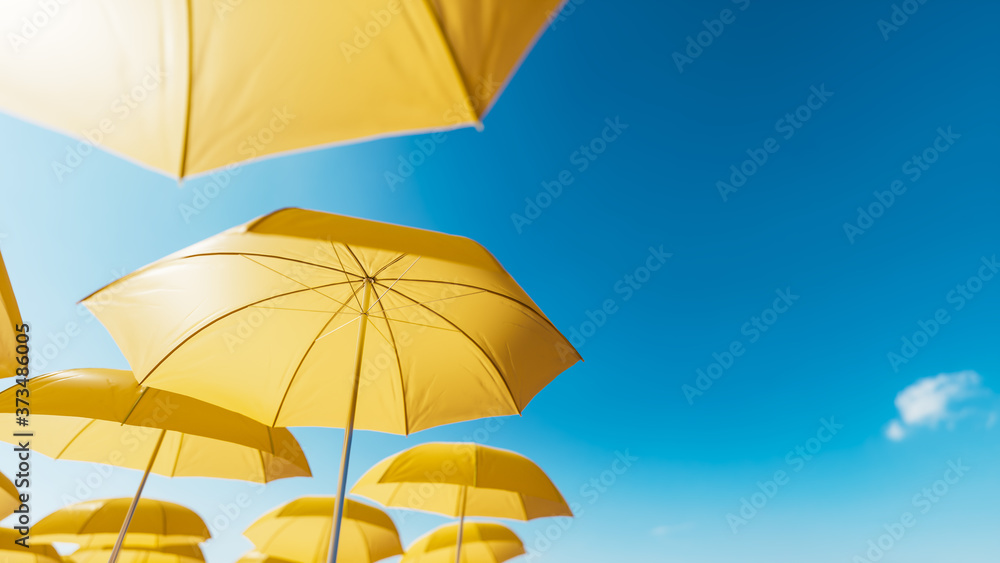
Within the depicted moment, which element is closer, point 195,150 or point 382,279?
point 195,150

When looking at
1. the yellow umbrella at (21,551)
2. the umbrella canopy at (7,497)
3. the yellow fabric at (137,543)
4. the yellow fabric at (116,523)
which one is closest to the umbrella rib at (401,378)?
the umbrella canopy at (7,497)

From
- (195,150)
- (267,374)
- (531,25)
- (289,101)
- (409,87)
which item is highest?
(531,25)

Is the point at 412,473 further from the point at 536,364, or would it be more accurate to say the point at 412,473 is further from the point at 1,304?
the point at 1,304

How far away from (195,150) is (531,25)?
3.77 ft

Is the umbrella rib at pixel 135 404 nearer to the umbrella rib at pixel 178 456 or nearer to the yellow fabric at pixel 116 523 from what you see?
the umbrella rib at pixel 178 456

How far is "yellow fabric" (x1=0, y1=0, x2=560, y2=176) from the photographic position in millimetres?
1574

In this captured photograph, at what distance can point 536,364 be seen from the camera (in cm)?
415

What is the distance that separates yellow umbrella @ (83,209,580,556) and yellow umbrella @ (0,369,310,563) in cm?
58

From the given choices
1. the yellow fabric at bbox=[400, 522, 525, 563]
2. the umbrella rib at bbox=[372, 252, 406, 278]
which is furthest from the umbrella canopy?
the yellow fabric at bbox=[400, 522, 525, 563]

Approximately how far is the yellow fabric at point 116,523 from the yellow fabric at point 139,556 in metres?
0.53

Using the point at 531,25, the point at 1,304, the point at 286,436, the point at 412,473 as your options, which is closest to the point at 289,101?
the point at 531,25

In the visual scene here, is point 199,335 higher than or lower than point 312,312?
lower

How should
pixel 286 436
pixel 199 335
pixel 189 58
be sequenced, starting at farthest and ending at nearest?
pixel 286 436 → pixel 199 335 → pixel 189 58

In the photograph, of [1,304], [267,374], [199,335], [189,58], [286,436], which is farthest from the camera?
[286,436]
